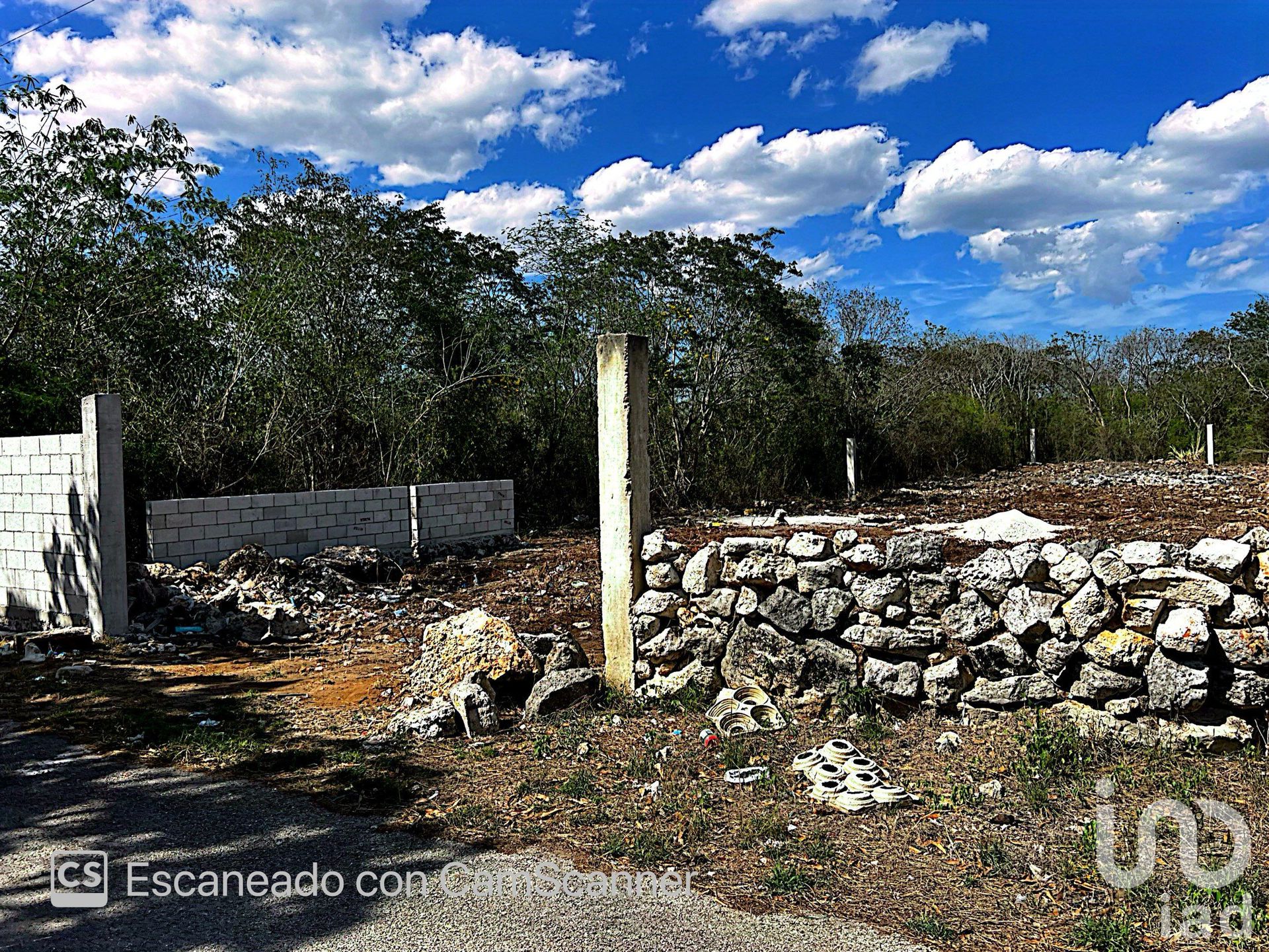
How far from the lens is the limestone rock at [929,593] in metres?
4.68

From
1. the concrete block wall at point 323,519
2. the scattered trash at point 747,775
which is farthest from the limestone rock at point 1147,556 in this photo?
the concrete block wall at point 323,519

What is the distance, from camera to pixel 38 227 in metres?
9.54

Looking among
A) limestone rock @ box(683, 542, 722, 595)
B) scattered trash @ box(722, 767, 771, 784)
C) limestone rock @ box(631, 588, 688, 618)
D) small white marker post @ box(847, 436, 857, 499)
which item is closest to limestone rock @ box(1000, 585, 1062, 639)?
scattered trash @ box(722, 767, 771, 784)

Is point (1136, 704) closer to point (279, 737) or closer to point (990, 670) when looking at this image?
point (990, 670)

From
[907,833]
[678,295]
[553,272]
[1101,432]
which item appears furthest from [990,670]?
[1101,432]

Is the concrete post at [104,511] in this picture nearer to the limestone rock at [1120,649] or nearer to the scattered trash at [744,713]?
the scattered trash at [744,713]

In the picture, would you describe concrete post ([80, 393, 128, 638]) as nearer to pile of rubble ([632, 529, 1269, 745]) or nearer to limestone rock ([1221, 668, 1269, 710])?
pile of rubble ([632, 529, 1269, 745])

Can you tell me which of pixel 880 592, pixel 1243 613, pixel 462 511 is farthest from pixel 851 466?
pixel 1243 613

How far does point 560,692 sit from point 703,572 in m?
1.18

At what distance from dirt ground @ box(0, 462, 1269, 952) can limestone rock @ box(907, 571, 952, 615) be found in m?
0.59

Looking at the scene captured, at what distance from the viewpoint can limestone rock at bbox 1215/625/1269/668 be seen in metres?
3.96

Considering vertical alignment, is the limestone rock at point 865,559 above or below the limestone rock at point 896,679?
above

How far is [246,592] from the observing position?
8.84 metres

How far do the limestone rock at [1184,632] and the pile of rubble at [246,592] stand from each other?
707 cm
